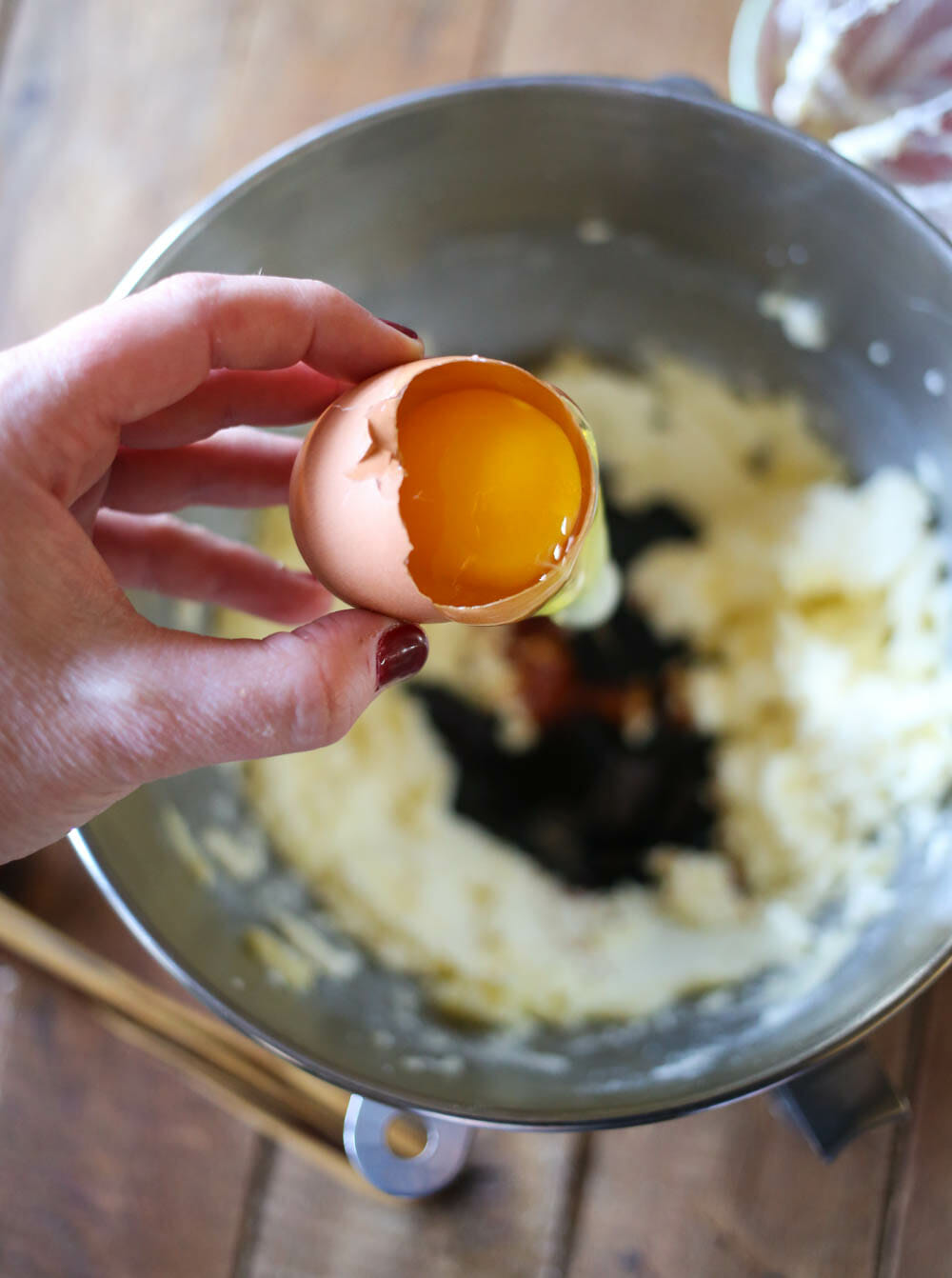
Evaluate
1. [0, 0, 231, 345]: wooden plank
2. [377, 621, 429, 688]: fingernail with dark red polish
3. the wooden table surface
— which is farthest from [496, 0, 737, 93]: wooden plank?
[377, 621, 429, 688]: fingernail with dark red polish

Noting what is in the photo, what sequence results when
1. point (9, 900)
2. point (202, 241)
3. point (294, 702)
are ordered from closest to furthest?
1. point (294, 702)
2. point (202, 241)
3. point (9, 900)

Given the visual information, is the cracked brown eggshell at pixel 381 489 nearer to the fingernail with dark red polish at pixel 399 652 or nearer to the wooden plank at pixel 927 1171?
the fingernail with dark red polish at pixel 399 652

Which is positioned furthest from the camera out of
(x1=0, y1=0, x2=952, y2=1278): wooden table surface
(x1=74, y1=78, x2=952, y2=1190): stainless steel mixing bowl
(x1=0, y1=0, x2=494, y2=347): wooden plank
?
(x1=0, y1=0, x2=494, y2=347): wooden plank

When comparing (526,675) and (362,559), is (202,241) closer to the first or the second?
(362,559)

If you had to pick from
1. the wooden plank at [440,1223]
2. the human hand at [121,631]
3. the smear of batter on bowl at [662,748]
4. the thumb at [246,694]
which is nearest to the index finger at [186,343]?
the human hand at [121,631]

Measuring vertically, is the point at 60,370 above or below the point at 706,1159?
above

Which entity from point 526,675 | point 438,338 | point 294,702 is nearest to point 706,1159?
point 526,675

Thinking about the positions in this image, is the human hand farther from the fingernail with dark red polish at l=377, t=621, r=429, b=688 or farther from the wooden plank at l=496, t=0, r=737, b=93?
the wooden plank at l=496, t=0, r=737, b=93
